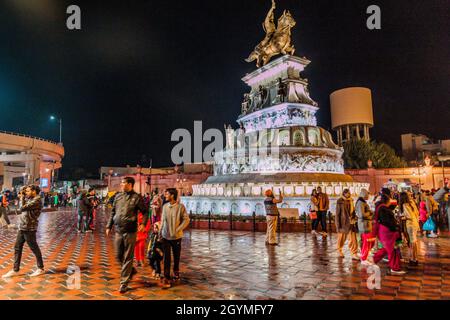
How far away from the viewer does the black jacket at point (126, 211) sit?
5.05m

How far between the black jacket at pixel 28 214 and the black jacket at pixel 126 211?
228 centimetres

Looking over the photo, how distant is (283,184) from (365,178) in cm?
2307

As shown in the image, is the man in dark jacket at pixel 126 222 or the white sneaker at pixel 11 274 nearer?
the man in dark jacket at pixel 126 222

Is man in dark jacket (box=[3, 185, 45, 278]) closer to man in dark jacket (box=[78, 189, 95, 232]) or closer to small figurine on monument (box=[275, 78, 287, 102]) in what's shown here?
man in dark jacket (box=[78, 189, 95, 232])

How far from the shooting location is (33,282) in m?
5.45

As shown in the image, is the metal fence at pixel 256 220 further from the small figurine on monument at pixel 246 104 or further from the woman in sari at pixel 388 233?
the small figurine on monument at pixel 246 104

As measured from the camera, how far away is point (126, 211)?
508cm

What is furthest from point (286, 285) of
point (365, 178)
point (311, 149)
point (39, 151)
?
point (39, 151)

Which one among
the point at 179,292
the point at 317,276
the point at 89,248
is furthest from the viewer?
the point at 89,248

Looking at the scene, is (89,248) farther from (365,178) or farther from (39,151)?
(39,151)

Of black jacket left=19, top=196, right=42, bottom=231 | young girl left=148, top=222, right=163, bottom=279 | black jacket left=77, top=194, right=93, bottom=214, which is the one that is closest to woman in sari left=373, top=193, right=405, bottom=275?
young girl left=148, top=222, right=163, bottom=279

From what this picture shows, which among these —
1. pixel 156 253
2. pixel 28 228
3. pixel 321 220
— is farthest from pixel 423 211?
pixel 28 228

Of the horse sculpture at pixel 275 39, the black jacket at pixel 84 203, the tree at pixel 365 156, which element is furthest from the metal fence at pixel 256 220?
the tree at pixel 365 156

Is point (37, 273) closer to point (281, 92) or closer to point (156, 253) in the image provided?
point (156, 253)
